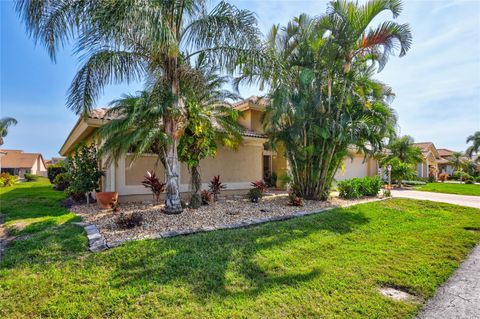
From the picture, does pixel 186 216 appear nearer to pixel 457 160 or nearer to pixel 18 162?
pixel 457 160

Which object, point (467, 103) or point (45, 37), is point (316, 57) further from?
point (467, 103)

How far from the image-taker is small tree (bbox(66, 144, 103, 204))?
31.2ft

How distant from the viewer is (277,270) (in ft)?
14.5

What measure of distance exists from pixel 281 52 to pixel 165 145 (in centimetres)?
658

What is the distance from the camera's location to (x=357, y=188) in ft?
42.2

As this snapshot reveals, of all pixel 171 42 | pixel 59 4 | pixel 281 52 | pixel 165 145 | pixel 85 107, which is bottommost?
pixel 165 145

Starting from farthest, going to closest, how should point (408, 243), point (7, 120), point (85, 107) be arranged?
1. point (7, 120)
2. point (85, 107)
3. point (408, 243)

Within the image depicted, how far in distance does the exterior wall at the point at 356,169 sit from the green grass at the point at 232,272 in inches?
562

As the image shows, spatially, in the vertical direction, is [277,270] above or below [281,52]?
below

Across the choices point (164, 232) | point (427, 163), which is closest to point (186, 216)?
point (164, 232)

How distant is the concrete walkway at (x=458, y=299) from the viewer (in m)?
3.28

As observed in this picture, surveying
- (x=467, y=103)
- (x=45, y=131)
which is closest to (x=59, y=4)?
(x=45, y=131)

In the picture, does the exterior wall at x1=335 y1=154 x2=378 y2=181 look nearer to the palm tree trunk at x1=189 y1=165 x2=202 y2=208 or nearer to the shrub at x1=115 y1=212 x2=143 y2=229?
the palm tree trunk at x1=189 y1=165 x2=202 y2=208

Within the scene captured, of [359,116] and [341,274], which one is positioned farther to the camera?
[359,116]
